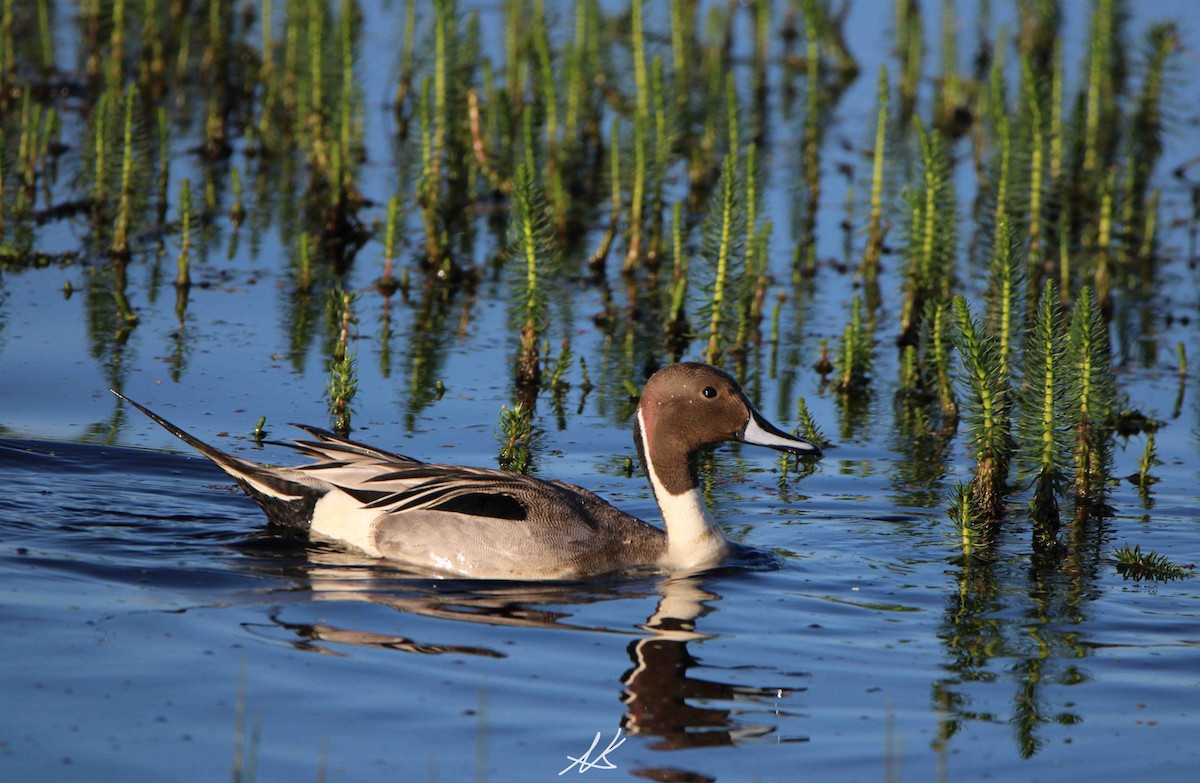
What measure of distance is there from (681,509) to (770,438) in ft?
1.61

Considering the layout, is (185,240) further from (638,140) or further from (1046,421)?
(1046,421)

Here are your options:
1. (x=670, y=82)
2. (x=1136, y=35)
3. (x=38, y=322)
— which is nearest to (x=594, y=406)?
(x=38, y=322)

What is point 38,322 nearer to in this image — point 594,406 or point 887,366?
point 594,406

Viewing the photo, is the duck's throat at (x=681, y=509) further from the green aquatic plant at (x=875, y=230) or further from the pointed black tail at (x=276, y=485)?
the green aquatic plant at (x=875, y=230)

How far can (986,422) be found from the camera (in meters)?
7.70

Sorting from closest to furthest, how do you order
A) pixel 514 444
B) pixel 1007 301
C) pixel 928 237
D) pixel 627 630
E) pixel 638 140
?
pixel 627 630 → pixel 1007 301 → pixel 514 444 → pixel 928 237 → pixel 638 140

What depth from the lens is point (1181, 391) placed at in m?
10.1

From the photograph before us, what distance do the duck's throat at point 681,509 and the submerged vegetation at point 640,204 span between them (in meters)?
0.89

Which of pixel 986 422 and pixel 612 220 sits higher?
pixel 612 220

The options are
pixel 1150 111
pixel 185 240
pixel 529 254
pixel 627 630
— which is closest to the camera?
pixel 627 630

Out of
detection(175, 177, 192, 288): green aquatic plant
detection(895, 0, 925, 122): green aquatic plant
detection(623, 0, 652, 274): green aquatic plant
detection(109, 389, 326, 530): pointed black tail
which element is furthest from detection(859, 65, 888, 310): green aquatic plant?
detection(109, 389, 326, 530): pointed black tail

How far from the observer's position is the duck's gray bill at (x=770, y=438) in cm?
735

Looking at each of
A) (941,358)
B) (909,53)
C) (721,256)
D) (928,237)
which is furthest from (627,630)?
(909,53)

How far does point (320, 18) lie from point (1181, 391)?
716cm
